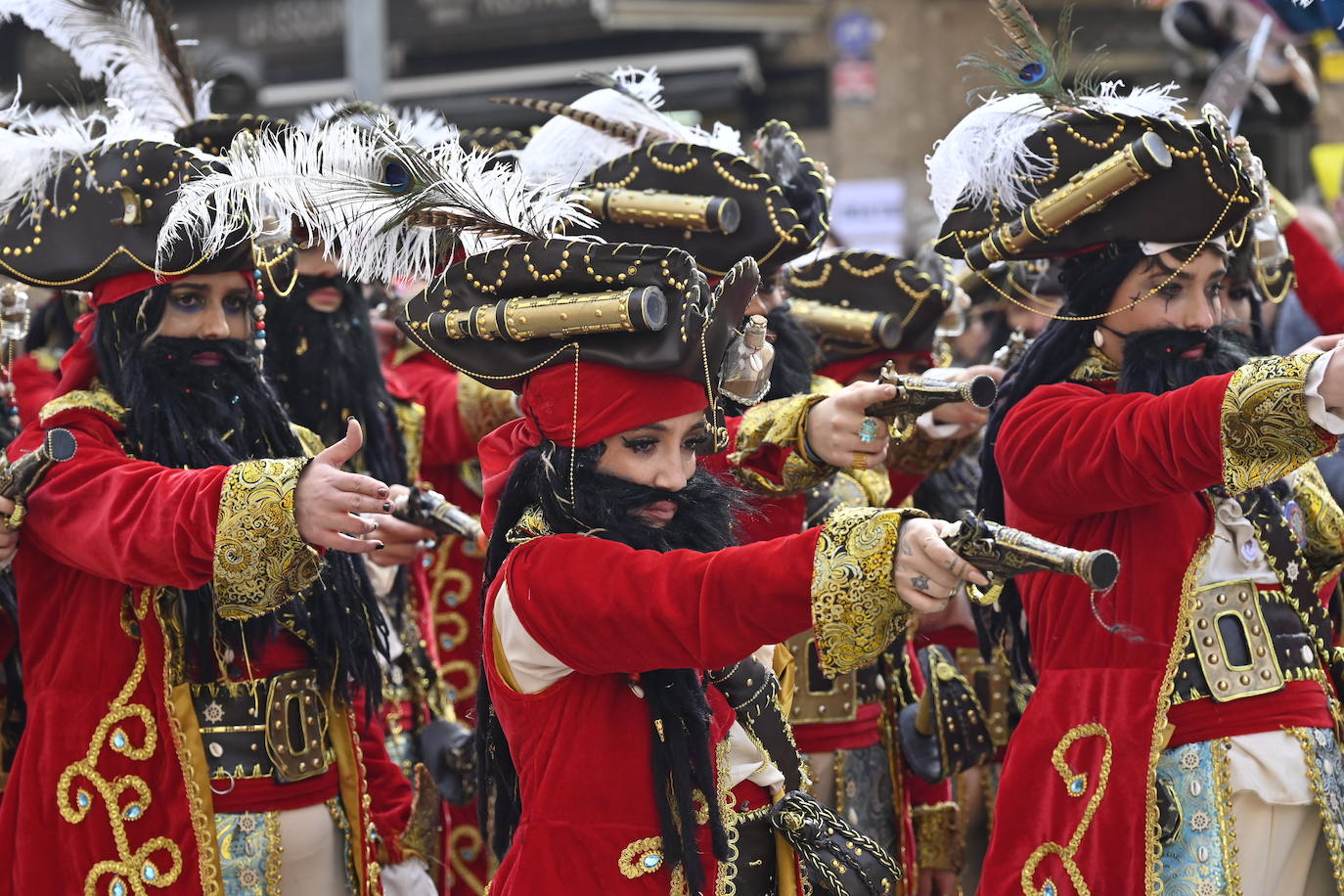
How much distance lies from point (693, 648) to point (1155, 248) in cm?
160

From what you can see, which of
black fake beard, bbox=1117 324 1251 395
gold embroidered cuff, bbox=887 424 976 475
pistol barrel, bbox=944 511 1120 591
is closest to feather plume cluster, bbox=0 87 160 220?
gold embroidered cuff, bbox=887 424 976 475

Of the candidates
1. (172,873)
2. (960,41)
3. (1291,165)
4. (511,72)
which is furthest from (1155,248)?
(511,72)

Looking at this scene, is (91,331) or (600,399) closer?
(600,399)

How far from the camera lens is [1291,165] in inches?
460

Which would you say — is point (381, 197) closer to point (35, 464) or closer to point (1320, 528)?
point (35, 464)

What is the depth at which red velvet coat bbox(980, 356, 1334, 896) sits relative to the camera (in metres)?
3.50

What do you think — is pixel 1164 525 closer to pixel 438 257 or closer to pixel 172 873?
pixel 438 257

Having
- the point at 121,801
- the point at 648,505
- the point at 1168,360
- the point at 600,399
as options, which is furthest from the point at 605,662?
the point at 1168,360

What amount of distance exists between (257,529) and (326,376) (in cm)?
177

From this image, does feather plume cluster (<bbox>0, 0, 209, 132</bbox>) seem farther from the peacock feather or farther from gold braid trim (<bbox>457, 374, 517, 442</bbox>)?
the peacock feather

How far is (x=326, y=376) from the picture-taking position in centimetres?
507

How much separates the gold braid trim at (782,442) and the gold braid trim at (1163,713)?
83 cm

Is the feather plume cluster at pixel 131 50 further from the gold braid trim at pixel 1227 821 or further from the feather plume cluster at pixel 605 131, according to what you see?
the gold braid trim at pixel 1227 821

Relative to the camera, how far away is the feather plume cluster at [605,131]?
4.82 m
